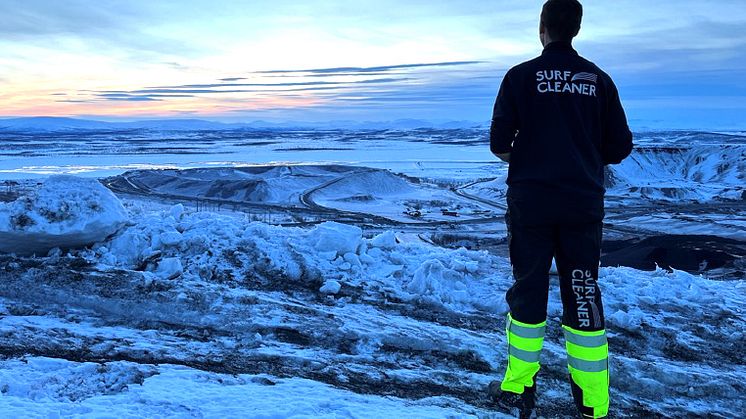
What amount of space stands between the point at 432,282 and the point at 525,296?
2.79m

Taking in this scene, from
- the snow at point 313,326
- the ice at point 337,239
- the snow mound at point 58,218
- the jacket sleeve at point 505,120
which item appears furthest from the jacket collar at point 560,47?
the snow mound at point 58,218

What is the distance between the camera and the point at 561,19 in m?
2.94

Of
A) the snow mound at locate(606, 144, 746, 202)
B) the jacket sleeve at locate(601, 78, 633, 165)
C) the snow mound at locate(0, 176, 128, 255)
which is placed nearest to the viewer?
the jacket sleeve at locate(601, 78, 633, 165)

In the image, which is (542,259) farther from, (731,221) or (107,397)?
(731,221)

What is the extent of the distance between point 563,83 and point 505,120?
1.14 feet

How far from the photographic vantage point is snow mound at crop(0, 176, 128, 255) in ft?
19.4

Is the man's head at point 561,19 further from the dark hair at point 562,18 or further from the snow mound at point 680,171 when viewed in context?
the snow mound at point 680,171

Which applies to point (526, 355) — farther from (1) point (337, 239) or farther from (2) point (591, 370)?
(1) point (337, 239)

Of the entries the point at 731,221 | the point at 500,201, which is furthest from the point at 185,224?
the point at 500,201

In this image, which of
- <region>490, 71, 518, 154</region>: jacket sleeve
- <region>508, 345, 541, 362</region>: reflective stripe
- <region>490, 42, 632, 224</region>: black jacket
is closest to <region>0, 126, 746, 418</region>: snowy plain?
<region>508, 345, 541, 362</region>: reflective stripe

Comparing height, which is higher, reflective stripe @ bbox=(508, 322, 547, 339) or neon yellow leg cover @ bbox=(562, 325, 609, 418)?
reflective stripe @ bbox=(508, 322, 547, 339)

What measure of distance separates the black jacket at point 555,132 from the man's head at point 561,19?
0.17 ft

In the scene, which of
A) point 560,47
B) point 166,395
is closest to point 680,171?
point 560,47

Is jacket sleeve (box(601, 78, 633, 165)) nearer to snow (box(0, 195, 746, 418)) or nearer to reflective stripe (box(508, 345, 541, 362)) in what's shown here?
reflective stripe (box(508, 345, 541, 362))
